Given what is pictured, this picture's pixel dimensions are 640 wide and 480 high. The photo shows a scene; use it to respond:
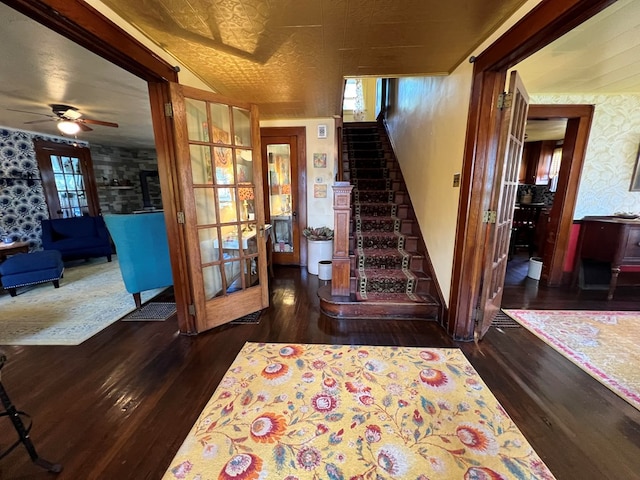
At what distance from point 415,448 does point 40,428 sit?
2.00 meters

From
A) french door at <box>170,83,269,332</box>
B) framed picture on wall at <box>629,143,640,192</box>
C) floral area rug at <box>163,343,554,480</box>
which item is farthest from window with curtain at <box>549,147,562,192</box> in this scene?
french door at <box>170,83,269,332</box>

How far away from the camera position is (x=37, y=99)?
2873 millimetres

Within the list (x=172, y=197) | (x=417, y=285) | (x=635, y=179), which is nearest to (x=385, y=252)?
(x=417, y=285)

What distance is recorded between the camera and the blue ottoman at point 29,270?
3.03 m

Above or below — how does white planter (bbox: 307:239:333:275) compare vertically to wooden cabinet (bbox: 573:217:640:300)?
below

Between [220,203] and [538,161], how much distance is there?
637 centimetres

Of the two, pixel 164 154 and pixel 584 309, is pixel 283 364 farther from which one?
pixel 584 309

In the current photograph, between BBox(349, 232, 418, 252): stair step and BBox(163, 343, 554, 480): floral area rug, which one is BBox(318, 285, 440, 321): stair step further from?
BBox(349, 232, 418, 252): stair step

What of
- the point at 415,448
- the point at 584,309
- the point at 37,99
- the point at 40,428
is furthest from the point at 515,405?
the point at 37,99

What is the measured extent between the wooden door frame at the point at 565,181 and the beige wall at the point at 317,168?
247 centimetres

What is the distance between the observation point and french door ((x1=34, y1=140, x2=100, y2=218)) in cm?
452

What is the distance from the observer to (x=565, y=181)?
3084 millimetres

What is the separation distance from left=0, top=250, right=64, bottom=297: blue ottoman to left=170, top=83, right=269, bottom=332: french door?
2639mm

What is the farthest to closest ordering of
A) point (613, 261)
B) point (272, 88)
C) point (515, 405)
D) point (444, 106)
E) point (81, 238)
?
point (81, 238)
point (613, 261)
point (272, 88)
point (444, 106)
point (515, 405)
